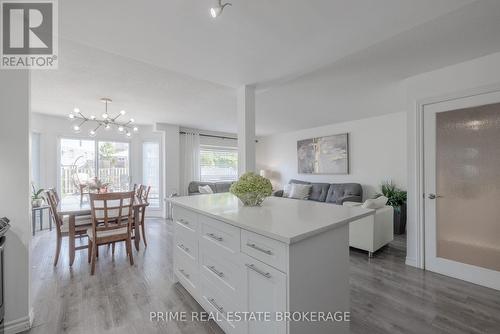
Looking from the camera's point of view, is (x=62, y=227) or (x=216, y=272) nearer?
(x=216, y=272)

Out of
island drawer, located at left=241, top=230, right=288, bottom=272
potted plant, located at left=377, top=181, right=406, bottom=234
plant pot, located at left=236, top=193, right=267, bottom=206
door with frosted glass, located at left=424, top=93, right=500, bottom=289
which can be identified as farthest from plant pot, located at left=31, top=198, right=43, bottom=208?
potted plant, located at left=377, top=181, right=406, bottom=234

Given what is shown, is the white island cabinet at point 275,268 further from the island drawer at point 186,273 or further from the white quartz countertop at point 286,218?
the island drawer at point 186,273

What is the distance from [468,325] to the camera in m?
1.63

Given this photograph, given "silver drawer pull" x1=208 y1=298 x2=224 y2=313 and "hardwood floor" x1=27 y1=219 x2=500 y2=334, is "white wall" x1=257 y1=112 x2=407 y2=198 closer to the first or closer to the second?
"hardwood floor" x1=27 y1=219 x2=500 y2=334

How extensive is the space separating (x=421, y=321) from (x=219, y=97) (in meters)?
3.42

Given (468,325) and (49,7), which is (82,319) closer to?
(49,7)

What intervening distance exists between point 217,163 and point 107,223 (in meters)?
4.29

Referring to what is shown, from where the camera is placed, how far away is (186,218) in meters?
2.03

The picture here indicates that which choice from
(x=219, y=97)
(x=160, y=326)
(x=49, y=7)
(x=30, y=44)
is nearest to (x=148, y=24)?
(x=49, y=7)

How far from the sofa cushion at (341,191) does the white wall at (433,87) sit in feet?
6.82

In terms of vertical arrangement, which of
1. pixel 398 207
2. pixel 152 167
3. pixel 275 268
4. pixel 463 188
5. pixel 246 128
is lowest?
pixel 398 207

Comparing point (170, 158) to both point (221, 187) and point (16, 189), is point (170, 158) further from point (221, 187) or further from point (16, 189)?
point (16, 189)

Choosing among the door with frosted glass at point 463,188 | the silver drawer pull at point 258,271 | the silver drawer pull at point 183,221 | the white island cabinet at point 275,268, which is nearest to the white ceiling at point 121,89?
the silver drawer pull at point 183,221

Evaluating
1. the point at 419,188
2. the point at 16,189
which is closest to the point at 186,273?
the point at 16,189
